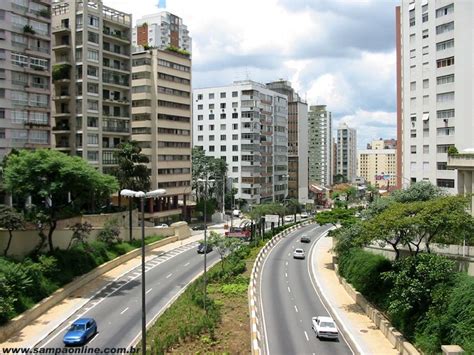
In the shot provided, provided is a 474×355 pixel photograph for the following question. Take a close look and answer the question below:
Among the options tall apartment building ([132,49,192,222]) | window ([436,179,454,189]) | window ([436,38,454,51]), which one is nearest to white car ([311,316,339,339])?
window ([436,179,454,189])

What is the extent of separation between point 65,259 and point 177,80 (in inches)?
2099

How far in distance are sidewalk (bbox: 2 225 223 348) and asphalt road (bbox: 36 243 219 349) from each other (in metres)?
0.65

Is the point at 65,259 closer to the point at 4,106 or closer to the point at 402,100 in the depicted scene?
the point at 4,106

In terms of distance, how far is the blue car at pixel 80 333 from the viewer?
108 ft

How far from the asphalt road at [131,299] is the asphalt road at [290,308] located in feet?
28.2

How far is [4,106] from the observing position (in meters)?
63.1

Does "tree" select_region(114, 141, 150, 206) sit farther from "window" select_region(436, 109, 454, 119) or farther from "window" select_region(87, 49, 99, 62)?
"window" select_region(436, 109, 454, 119)

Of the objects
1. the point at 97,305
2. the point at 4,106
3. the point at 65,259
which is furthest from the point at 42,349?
the point at 4,106

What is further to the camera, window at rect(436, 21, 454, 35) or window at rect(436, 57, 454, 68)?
window at rect(436, 57, 454, 68)

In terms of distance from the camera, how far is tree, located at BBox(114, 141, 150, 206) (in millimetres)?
63656

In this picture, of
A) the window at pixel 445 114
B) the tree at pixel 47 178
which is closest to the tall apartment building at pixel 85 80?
the tree at pixel 47 178

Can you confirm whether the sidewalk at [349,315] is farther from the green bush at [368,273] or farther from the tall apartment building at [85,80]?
the tall apartment building at [85,80]

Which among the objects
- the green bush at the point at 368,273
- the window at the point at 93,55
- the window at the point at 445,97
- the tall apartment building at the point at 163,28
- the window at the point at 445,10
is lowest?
the green bush at the point at 368,273

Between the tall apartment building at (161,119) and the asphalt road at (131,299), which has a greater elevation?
the tall apartment building at (161,119)
